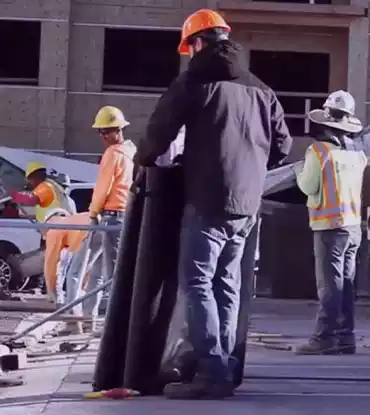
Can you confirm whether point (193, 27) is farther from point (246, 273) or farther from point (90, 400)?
point (90, 400)

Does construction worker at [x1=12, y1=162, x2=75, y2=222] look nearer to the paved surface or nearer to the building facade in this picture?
the paved surface

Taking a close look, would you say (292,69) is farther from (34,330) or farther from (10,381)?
(10,381)

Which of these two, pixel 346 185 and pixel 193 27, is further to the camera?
pixel 346 185

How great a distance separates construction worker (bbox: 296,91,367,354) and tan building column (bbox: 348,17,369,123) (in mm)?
17363

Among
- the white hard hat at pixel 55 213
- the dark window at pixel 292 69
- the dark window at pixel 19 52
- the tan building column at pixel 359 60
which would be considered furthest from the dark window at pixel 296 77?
the white hard hat at pixel 55 213

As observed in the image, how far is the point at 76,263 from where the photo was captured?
36.8ft

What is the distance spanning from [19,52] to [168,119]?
21.2m

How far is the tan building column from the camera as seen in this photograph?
26.3 meters

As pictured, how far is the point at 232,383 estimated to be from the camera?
6602mm

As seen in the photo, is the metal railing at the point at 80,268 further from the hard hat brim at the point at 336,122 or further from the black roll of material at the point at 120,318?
the black roll of material at the point at 120,318

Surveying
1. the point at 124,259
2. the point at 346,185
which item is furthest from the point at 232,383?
the point at 346,185

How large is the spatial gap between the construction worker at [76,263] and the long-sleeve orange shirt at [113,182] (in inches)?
13.5

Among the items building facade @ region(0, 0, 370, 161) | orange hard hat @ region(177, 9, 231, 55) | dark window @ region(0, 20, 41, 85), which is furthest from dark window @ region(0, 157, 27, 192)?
orange hard hat @ region(177, 9, 231, 55)

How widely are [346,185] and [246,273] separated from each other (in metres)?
2.43
